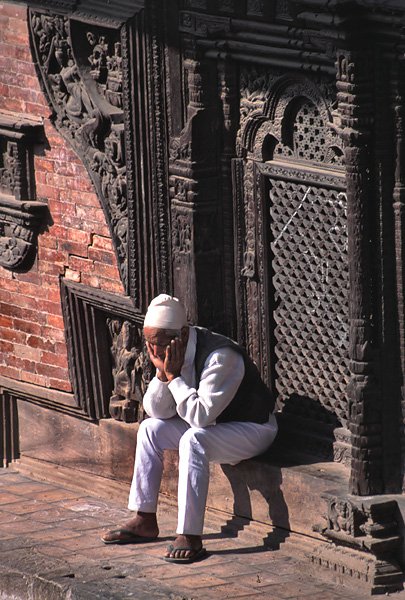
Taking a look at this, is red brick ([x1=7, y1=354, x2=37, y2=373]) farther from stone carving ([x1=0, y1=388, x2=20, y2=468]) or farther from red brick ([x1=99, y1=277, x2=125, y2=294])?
red brick ([x1=99, y1=277, x2=125, y2=294])

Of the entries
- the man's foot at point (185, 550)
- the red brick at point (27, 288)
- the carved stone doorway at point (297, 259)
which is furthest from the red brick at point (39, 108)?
the man's foot at point (185, 550)

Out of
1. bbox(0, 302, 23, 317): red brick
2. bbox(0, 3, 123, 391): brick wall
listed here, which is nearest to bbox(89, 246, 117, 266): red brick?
bbox(0, 3, 123, 391): brick wall

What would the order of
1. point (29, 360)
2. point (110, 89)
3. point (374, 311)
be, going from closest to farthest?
point (374, 311) → point (110, 89) → point (29, 360)

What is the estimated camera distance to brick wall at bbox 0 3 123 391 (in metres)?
12.6

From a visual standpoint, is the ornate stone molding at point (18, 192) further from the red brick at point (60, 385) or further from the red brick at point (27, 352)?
the red brick at point (60, 385)

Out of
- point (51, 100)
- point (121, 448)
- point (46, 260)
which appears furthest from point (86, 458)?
point (51, 100)

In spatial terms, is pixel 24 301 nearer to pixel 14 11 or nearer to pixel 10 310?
pixel 10 310

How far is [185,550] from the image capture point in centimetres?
1138

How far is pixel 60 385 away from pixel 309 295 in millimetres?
2127

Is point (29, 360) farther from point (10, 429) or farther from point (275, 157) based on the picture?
point (275, 157)

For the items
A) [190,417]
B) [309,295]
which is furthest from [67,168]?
[190,417]

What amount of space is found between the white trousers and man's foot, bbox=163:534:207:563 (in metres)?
0.04

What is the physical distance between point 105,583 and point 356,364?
1.64 metres

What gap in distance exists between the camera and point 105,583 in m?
11.2
